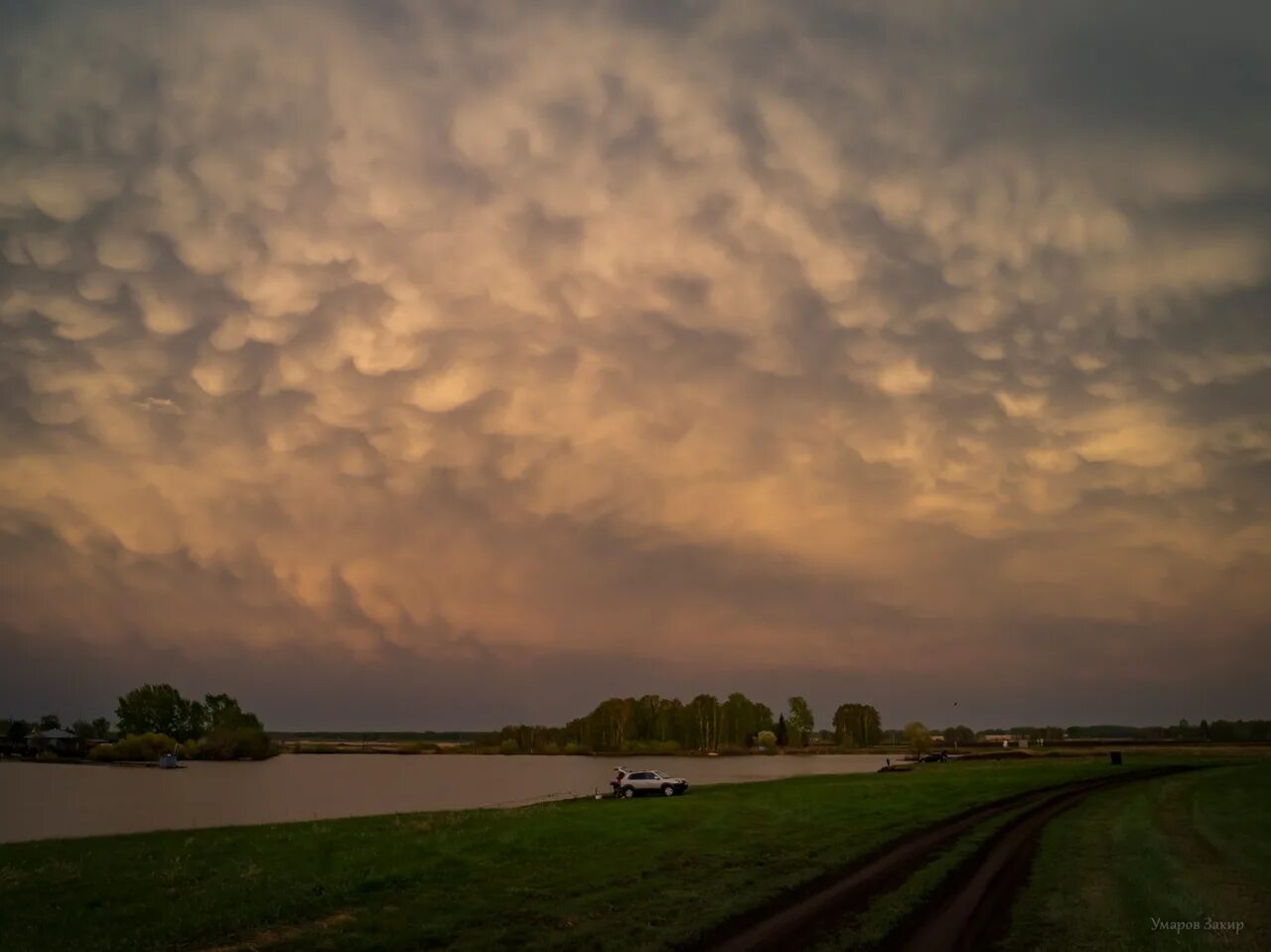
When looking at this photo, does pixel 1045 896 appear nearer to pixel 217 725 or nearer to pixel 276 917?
pixel 276 917

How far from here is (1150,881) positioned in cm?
2292

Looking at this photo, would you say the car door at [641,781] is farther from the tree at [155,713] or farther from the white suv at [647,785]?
the tree at [155,713]

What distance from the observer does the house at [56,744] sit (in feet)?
573

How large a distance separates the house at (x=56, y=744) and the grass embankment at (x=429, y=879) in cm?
17092

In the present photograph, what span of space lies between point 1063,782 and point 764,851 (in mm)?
42190

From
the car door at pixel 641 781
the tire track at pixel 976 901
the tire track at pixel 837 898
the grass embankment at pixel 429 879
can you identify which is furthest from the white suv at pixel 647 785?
the tire track at pixel 976 901

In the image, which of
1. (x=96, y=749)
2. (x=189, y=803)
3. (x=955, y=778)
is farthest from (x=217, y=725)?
(x=955, y=778)

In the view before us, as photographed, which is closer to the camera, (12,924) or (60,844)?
(12,924)

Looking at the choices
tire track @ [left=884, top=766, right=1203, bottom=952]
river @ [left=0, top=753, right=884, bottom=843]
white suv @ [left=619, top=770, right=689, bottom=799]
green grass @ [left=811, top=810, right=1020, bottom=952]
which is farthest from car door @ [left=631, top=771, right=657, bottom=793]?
green grass @ [left=811, top=810, right=1020, bottom=952]

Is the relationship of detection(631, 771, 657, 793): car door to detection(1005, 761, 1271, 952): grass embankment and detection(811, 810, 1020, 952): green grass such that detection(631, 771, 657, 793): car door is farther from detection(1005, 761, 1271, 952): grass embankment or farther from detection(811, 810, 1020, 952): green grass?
detection(811, 810, 1020, 952): green grass

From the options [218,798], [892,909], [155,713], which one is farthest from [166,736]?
[892,909]

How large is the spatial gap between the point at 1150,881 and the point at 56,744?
207590mm

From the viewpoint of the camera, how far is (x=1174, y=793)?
4941cm

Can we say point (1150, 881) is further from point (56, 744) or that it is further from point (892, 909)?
point (56, 744)
